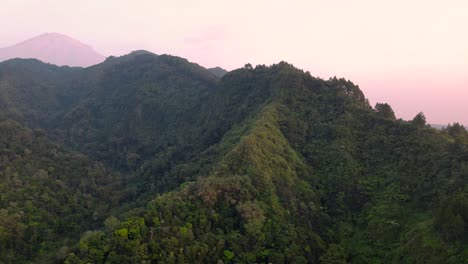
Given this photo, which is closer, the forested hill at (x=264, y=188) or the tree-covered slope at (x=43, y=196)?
the forested hill at (x=264, y=188)

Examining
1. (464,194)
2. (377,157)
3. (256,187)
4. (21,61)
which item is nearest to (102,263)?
(256,187)

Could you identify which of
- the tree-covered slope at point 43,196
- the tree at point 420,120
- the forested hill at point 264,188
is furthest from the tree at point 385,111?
the tree-covered slope at point 43,196

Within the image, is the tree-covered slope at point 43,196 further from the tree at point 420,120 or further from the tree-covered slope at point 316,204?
the tree at point 420,120

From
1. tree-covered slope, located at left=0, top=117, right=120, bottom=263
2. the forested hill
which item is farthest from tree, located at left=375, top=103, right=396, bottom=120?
Answer: tree-covered slope, located at left=0, top=117, right=120, bottom=263

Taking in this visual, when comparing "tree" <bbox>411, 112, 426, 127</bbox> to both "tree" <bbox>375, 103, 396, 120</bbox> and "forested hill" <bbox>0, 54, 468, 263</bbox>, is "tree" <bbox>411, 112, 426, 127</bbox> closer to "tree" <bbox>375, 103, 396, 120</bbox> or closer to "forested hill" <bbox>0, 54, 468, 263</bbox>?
"forested hill" <bbox>0, 54, 468, 263</bbox>

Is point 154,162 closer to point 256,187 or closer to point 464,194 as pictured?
point 256,187

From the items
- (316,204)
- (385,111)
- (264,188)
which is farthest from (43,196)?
(385,111)

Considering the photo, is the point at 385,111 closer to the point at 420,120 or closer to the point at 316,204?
the point at 420,120

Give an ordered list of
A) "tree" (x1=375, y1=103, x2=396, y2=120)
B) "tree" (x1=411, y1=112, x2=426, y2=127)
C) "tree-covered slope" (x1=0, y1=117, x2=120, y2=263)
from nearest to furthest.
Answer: "tree-covered slope" (x1=0, y1=117, x2=120, y2=263), "tree" (x1=411, y1=112, x2=426, y2=127), "tree" (x1=375, y1=103, x2=396, y2=120)
